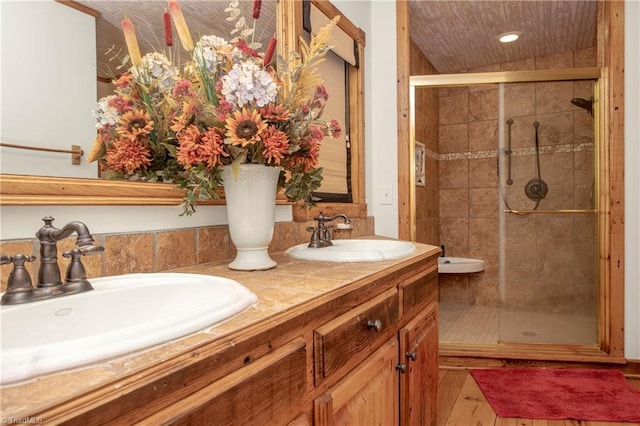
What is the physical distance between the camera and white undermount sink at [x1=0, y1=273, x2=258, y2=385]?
44cm

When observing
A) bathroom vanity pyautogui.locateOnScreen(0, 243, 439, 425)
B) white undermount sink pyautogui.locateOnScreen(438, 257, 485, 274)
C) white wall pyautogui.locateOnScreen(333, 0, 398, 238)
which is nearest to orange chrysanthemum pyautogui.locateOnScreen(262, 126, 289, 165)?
bathroom vanity pyautogui.locateOnScreen(0, 243, 439, 425)

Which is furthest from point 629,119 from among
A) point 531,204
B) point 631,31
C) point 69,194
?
point 69,194

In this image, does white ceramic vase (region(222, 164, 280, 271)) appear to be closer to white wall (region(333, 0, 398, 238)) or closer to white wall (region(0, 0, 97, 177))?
white wall (region(0, 0, 97, 177))

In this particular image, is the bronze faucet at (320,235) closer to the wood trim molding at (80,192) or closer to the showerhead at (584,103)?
the wood trim molding at (80,192)

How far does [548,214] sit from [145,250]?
269 cm

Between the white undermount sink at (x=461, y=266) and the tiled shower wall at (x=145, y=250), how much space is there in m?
2.70

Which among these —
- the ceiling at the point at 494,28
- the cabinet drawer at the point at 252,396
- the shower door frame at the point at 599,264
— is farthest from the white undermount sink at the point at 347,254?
the ceiling at the point at 494,28

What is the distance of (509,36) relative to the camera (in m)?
3.23

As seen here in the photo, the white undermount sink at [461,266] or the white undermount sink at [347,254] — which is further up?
the white undermount sink at [347,254]

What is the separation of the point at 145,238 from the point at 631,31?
2696mm

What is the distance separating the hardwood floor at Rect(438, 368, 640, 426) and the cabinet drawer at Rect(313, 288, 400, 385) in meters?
1.06

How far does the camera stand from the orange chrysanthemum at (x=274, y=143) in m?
0.96

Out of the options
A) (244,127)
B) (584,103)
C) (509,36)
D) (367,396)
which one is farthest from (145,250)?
(509,36)

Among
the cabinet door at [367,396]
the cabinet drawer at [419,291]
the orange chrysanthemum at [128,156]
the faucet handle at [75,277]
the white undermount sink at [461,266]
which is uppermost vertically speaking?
the orange chrysanthemum at [128,156]
